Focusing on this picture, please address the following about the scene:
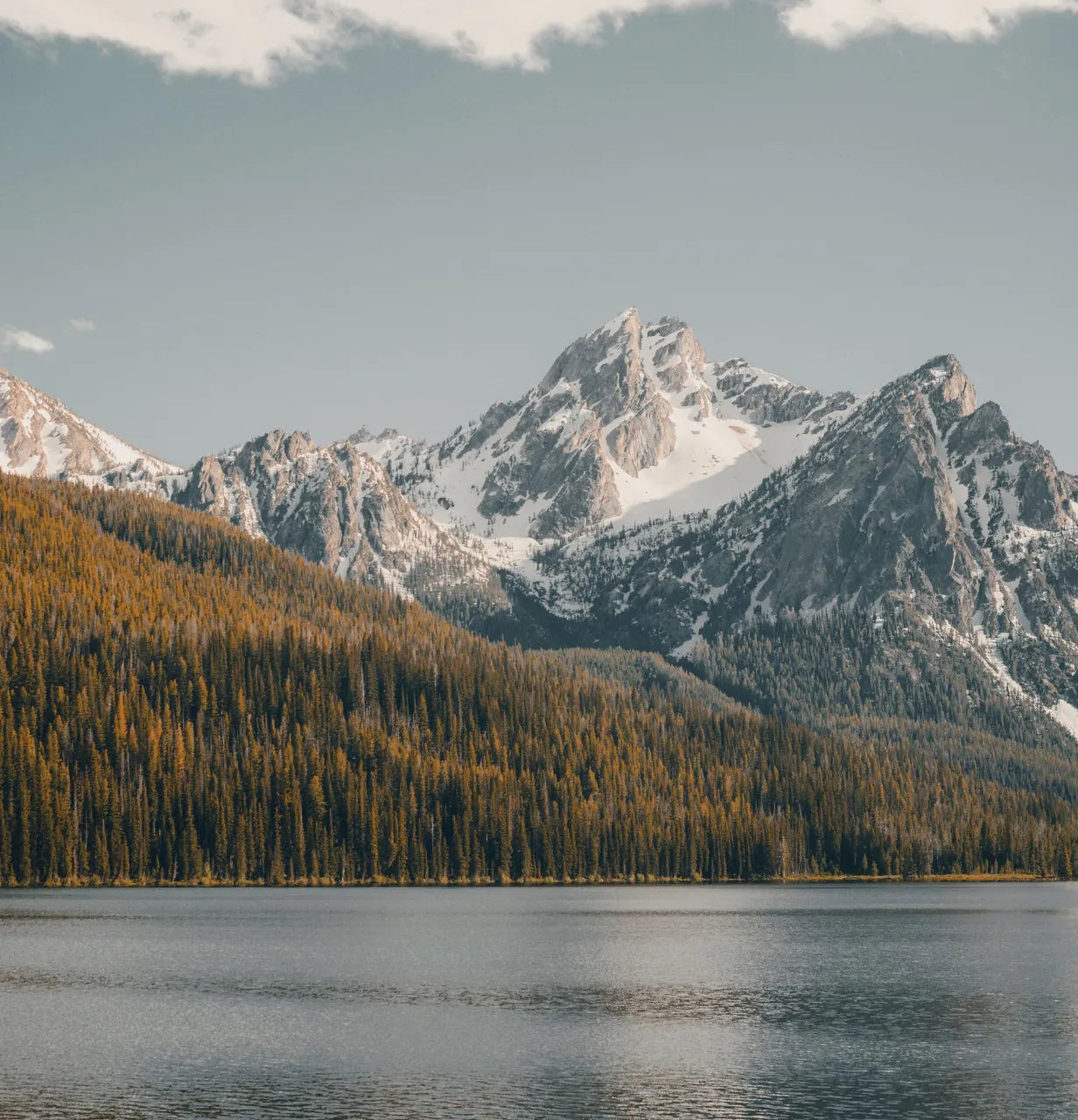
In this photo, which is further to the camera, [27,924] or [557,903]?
[557,903]

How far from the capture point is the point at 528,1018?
8438cm

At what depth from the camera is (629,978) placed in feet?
344

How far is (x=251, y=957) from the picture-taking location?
116m

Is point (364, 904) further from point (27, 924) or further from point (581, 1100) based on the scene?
point (581, 1100)

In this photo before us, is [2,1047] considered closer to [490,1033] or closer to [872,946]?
[490,1033]

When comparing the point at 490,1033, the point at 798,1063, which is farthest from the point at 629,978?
the point at 798,1063

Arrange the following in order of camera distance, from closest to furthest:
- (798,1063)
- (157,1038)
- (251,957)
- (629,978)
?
(798,1063), (157,1038), (629,978), (251,957)

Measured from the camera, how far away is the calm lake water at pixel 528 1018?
62344mm

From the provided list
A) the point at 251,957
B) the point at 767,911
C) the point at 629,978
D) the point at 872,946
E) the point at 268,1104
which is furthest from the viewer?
the point at 767,911

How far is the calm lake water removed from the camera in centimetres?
6234

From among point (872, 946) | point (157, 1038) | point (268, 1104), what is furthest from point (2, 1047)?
point (872, 946)

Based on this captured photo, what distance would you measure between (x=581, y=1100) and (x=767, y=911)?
121 m

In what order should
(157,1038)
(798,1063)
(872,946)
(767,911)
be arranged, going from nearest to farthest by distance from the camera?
(798,1063), (157,1038), (872,946), (767,911)

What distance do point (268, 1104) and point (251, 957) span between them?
57345mm
